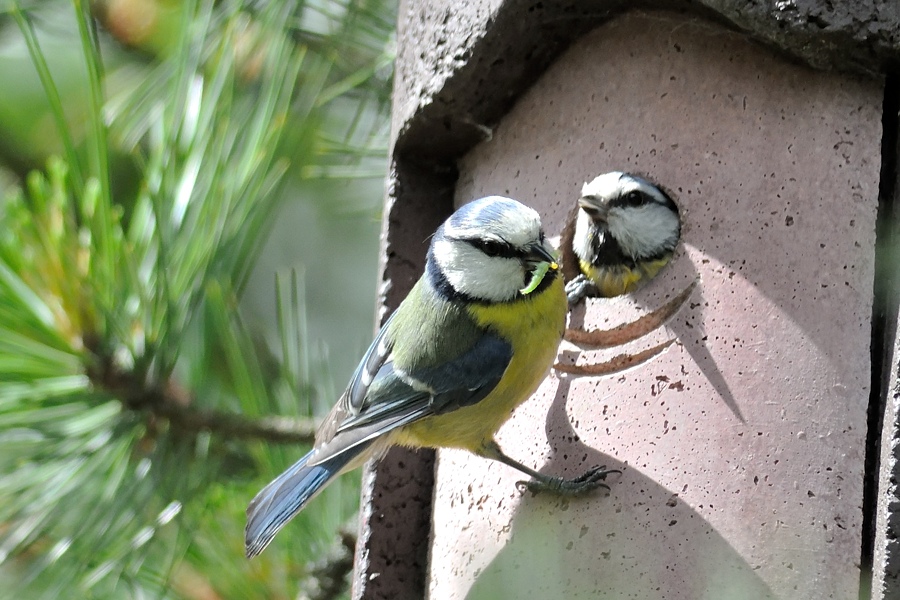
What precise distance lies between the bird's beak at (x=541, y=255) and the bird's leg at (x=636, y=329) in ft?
0.32

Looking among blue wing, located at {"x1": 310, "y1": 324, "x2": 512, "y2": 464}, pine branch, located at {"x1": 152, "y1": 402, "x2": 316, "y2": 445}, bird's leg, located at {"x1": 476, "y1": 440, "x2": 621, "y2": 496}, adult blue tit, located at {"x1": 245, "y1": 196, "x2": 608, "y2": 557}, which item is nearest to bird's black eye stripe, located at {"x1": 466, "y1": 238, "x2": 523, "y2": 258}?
adult blue tit, located at {"x1": 245, "y1": 196, "x2": 608, "y2": 557}

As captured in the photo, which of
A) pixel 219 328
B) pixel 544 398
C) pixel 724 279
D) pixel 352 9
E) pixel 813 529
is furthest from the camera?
pixel 352 9

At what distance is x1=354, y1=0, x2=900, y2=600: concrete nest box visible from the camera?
3.43 ft

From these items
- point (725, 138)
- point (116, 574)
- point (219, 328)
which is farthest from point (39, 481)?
point (725, 138)

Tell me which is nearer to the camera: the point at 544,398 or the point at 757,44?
the point at 757,44

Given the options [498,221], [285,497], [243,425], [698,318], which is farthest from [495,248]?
[243,425]

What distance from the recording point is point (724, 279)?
1.16 m

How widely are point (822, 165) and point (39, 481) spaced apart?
106 cm

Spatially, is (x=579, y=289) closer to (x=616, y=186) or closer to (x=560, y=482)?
(x=616, y=186)

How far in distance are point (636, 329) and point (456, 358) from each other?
236mm

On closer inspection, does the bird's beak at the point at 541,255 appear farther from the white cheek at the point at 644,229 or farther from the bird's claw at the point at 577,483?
the bird's claw at the point at 577,483

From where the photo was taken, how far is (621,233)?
1.37m

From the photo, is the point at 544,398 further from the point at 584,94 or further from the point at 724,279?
the point at 584,94

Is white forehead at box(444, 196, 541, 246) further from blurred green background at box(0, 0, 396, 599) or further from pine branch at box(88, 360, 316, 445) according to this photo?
pine branch at box(88, 360, 316, 445)
